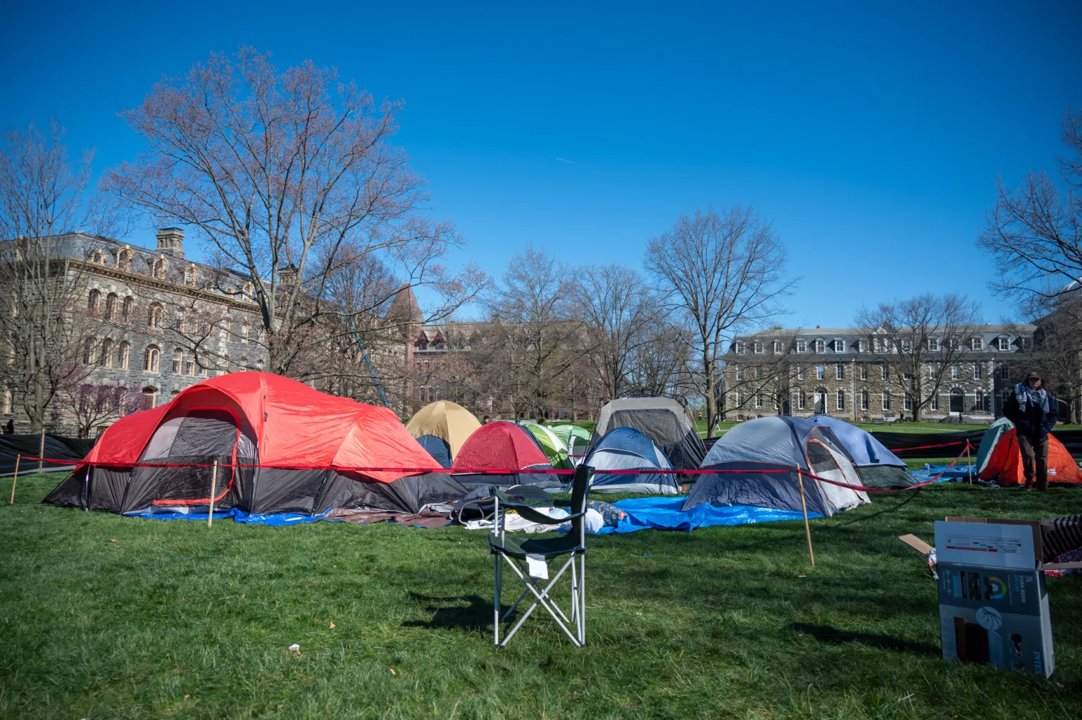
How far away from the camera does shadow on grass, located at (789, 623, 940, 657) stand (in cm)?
457

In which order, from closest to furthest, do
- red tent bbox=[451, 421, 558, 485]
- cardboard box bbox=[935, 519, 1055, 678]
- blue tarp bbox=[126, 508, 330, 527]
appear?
cardboard box bbox=[935, 519, 1055, 678]
blue tarp bbox=[126, 508, 330, 527]
red tent bbox=[451, 421, 558, 485]

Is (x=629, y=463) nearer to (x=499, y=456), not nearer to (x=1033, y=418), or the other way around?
(x=499, y=456)

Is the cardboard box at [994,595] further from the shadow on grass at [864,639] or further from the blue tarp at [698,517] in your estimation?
the blue tarp at [698,517]

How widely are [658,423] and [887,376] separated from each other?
6792 cm

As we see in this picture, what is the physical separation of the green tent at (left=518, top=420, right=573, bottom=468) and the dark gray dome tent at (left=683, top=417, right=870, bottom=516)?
23.9 ft

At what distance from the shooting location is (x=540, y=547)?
4.87 metres

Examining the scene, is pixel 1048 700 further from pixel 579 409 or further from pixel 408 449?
pixel 579 409

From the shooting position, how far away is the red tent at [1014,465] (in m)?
13.8

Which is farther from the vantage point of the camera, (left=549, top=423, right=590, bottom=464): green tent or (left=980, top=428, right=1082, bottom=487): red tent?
(left=549, top=423, right=590, bottom=464): green tent

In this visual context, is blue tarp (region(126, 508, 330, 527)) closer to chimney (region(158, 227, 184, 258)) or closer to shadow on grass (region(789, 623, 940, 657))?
shadow on grass (region(789, 623, 940, 657))

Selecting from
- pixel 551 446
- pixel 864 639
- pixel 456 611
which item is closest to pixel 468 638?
pixel 456 611

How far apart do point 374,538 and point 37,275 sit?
23.8m

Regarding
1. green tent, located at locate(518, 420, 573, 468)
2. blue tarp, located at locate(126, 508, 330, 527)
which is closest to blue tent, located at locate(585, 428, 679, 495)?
green tent, located at locate(518, 420, 573, 468)

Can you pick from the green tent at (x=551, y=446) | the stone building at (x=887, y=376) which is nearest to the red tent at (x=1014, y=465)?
the green tent at (x=551, y=446)
